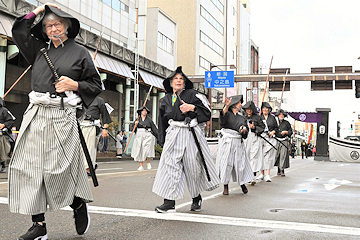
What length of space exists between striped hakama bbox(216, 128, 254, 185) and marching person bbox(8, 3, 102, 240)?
4.75m

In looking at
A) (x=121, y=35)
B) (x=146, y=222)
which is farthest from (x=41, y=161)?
(x=121, y=35)

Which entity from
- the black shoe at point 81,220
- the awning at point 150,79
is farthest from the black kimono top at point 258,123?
the awning at point 150,79

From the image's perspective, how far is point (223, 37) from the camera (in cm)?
6272

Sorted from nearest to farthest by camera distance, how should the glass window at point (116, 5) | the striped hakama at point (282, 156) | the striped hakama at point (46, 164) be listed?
the striped hakama at point (46, 164) < the striped hakama at point (282, 156) < the glass window at point (116, 5)

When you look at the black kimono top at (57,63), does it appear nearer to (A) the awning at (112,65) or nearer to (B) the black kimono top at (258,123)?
(B) the black kimono top at (258,123)

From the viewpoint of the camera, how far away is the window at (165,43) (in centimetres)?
4038

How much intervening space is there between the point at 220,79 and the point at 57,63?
1201 inches

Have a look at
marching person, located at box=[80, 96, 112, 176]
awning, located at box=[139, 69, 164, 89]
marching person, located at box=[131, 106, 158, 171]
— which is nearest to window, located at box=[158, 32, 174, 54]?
awning, located at box=[139, 69, 164, 89]

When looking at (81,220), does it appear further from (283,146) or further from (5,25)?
(5,25)

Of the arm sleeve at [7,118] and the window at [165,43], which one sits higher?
the window at [165,43]

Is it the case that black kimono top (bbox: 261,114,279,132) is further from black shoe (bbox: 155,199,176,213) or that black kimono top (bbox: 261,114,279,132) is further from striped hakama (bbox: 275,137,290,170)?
black shoe (bbox: 155,199,176,213)

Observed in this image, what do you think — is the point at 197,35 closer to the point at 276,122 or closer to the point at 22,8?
the point at 22,8

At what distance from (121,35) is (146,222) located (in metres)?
28.8

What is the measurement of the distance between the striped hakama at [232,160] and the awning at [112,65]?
17.1 metres
